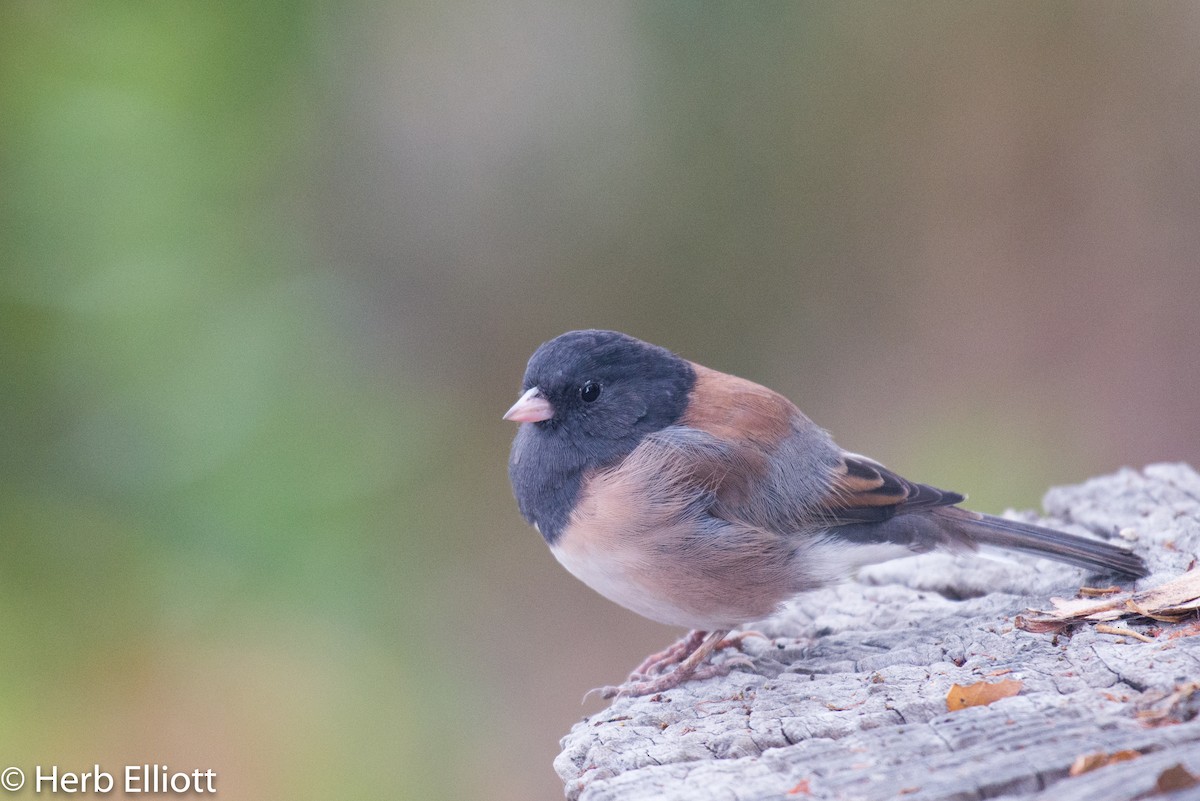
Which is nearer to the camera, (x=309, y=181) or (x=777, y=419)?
(x=777, y=419)

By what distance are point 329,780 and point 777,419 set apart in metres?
1.86

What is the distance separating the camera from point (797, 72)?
4738 millimetres

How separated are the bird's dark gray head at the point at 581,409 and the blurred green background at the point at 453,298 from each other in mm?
1230

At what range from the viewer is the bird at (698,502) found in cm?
241

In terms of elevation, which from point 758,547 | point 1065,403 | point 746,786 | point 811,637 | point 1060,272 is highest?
point 1060,272

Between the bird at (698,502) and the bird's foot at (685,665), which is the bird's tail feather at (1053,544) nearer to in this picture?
the bird at (698,502)

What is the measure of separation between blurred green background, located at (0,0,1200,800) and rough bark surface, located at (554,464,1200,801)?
167 centimetres

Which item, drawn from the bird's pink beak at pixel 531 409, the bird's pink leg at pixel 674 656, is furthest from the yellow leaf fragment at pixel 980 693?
the bird's pink beak at pixel 531 409

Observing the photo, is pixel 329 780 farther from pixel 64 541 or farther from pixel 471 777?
pixel 64 541

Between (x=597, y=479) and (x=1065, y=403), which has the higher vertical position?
(x=1065, y=403)

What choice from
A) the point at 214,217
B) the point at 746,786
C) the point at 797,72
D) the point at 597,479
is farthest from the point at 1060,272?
the point at 746,786

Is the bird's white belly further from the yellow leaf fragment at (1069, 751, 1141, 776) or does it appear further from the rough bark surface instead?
the yellow leaf fragment at (1069, 751, 1141, 776)

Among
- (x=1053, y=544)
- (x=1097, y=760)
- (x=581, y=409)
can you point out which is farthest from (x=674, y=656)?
(x=1097, y=760)

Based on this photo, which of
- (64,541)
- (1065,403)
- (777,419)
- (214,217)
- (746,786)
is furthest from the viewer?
(1065,403)
